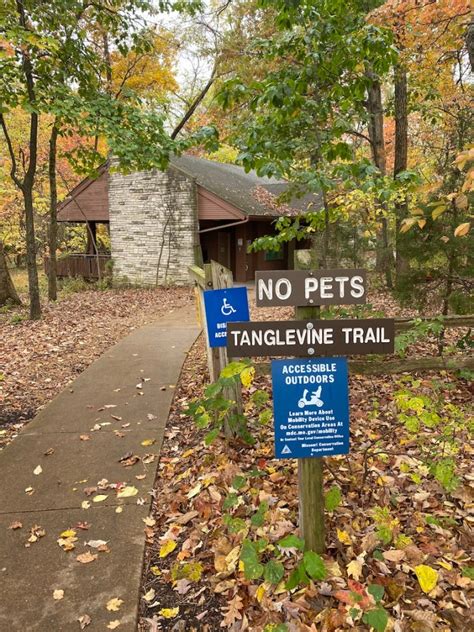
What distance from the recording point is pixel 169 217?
18906 mm

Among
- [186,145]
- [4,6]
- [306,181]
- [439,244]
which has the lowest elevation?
[439,244]

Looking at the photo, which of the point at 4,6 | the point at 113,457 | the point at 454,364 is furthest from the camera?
the point at 4,6

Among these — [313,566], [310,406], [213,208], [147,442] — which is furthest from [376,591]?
[213,208]

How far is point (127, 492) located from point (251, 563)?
147 centimetres

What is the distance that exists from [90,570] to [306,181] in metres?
4.39

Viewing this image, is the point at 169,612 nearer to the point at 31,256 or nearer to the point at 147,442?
the point at 147,442

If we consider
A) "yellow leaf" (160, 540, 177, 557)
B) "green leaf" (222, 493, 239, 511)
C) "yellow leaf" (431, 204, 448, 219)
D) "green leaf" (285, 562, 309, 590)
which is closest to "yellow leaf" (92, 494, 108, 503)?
"yellow leaf" (160, 540, 177, 557)

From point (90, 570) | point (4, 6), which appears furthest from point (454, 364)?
point (4, 6)

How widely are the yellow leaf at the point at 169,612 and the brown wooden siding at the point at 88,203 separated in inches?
773

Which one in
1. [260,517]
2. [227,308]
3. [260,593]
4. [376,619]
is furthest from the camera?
[227,308]

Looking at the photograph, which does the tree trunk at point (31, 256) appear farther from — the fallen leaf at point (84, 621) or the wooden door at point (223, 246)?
the wooden door at point (223, 246)

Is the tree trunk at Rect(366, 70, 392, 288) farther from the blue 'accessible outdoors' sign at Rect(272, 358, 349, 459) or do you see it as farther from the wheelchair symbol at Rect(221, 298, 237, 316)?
the blue 'accessible outdoors' sign at Rect(272, 358, 349, 459)

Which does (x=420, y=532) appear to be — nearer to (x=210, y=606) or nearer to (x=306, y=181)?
(x=210, y=606)

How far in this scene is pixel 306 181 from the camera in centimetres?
541
